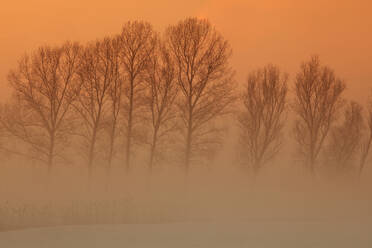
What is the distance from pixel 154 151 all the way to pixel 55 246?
1123cm

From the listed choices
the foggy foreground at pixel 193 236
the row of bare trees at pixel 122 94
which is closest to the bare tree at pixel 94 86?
the row of bare trees at pixel 122 94

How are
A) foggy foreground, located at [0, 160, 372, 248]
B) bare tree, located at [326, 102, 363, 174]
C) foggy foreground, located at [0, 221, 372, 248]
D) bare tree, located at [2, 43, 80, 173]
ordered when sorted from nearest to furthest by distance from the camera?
foggy foreground, located at [0, 221, 372, 248] < foggy foreground, located at [0, 160, 372, 248] < bare tree, located at [2, 43, 80, 173] < bare tree, located at [326, 102, 363, 174]

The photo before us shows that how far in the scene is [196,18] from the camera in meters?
22.3

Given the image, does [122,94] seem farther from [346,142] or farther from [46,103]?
[346,142]

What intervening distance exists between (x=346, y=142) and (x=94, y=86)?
69.3 feet

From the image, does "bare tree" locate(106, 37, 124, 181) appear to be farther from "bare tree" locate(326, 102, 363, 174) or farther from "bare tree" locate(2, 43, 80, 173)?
"bare tree" locate(326, 102, 363, 174)

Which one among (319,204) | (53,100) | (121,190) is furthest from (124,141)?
(319,204)

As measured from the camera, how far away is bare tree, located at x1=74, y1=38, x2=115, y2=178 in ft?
71.9

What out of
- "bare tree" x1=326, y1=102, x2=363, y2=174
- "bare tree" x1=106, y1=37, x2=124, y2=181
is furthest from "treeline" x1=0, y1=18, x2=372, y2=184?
"bare tree" x1=326, y1=102, x2=363, y2=174

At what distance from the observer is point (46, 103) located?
868 inches

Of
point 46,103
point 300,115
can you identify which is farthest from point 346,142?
point 46,103

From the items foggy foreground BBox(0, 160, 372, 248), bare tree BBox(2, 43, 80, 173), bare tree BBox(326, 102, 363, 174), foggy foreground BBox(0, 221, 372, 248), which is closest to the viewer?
foggy foreground BBox(0, 221, 372, 248)

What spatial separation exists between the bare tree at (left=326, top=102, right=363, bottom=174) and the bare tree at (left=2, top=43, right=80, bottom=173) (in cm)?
1974

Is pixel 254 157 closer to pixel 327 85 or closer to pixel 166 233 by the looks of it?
pixel 327 85
